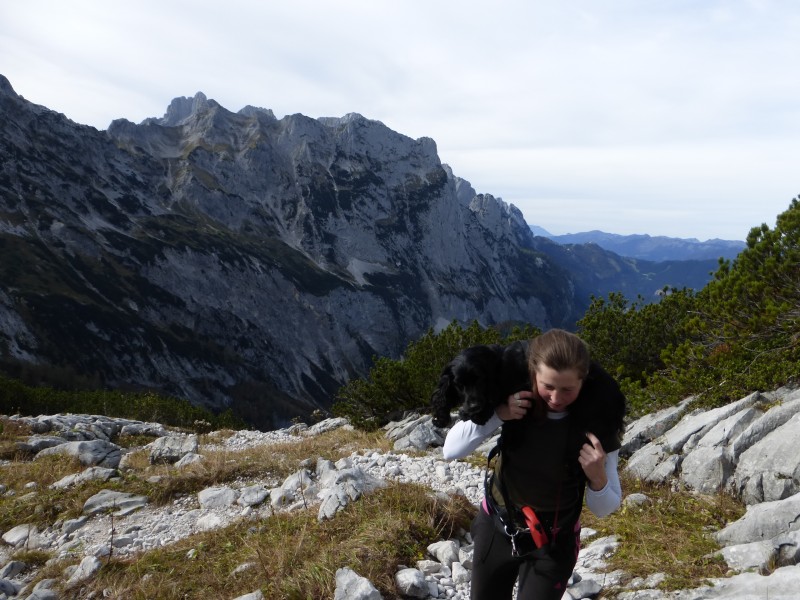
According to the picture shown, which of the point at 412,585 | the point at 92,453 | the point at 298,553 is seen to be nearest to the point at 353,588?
the point at 412,585

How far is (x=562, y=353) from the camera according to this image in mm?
2980

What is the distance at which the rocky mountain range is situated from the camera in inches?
3511

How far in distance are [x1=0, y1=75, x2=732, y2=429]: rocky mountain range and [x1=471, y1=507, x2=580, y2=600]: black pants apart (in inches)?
3300

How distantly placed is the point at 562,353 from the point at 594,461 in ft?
2.20

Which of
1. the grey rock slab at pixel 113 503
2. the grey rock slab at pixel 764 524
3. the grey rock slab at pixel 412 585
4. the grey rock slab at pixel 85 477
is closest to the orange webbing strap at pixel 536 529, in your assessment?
the grey rock slab at pixel 412 585

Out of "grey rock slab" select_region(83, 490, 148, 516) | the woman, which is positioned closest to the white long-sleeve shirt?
the woman

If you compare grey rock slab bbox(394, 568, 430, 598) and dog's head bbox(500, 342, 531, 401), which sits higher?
dog's head bbox(500, 342, 531, 401)

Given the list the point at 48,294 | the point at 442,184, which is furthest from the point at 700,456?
the point at 442,184

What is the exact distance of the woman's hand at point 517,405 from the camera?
125 inches

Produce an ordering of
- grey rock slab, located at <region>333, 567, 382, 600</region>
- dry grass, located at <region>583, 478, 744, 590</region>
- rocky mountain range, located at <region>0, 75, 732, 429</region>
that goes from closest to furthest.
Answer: grey rock slab, located at <region>333, 567, 382, 600</region> < dry grass, located at <region>583, 478, 744, 590</region> < rocky mountain range, located at <region>0, 75, 732, 429</region>

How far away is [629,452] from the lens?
9344 millimetres

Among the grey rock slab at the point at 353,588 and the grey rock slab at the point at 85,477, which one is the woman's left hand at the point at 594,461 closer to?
the grey rock slab at the point at 353,588

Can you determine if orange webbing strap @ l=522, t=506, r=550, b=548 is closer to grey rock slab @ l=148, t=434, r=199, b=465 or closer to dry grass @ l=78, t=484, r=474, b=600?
dry grass @ l=78, t=484, r=474, b=600

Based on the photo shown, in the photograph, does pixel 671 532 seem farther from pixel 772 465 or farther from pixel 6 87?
pixel 6 87
